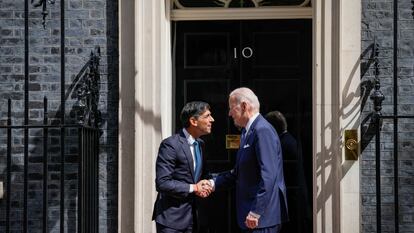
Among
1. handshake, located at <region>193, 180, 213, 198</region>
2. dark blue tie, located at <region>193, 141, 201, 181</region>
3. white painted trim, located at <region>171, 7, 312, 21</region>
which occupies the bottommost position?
handshake, located at <region>193, 180, 213, 198</region>

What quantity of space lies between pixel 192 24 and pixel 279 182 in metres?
2.23

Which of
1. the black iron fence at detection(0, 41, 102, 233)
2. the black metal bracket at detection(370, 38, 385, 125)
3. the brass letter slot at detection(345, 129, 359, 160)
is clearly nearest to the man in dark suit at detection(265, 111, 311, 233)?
the brass letter slot at detection(345, 129, 359, 160)

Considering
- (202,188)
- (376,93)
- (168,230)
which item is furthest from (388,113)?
(168,230)

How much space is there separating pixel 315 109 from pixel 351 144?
0.42m

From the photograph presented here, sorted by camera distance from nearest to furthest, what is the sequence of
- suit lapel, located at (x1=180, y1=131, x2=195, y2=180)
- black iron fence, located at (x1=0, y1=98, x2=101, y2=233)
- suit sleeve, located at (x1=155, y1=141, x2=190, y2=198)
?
suit sleeve, located at (x1=155, y1=141, x2=190, y2=198) → suit lapel, located at (x1=180, y1=131, x2=195, y2=180) → black iron fence, located at (x1=0, y1=98, x2=101, y2=233)

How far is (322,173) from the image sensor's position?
21.4 ft

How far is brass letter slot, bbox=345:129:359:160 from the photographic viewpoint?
6.48 meters

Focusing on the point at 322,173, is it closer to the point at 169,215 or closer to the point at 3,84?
the point at 169,215

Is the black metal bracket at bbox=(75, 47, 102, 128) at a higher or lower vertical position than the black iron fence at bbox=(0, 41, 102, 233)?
higher

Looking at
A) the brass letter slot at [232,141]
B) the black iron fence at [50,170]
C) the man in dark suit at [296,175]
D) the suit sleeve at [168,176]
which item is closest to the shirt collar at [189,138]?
the suit sleeve at [168,176]

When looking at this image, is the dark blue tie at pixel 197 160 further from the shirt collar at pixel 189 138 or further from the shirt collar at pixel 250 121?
the shirt collar at pixel 250 121

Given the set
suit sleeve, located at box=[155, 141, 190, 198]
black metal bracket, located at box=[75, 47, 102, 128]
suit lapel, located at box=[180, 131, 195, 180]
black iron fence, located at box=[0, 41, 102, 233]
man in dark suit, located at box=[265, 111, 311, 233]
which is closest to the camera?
suit sleeve, located at box=[155, 141, 190, 198]

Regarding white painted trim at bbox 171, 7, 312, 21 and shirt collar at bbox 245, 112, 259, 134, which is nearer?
shirt collar at bbox 245, 112, 259, 134

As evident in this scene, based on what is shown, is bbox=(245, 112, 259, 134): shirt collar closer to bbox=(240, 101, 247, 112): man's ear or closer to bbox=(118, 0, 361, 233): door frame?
bbox=(240, 101, 247, 112): man's ear
